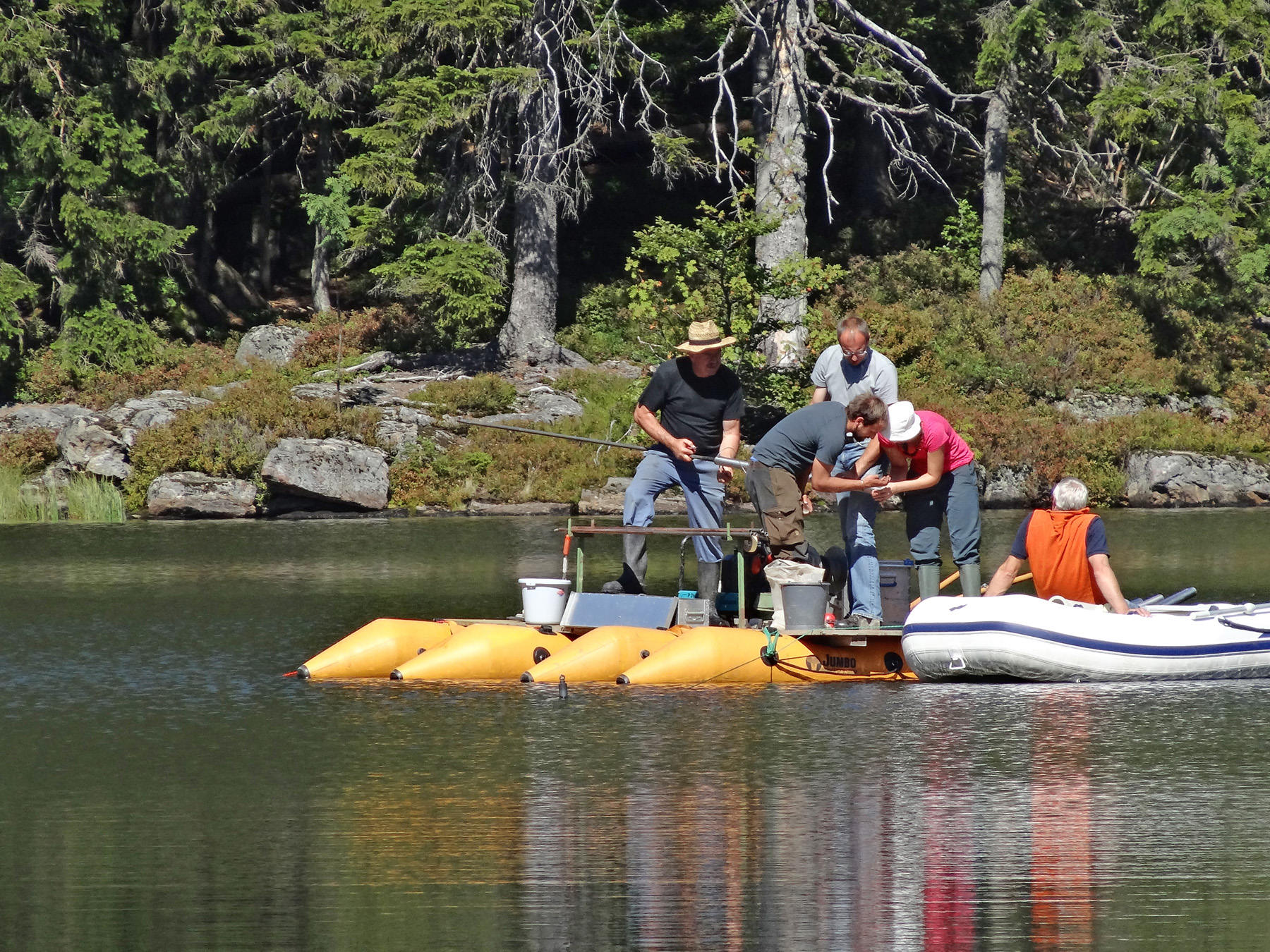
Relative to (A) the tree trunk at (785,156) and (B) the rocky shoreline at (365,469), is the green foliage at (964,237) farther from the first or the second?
(B) the rocky shoreline at (365,469)

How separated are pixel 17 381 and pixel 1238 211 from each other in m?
20.5

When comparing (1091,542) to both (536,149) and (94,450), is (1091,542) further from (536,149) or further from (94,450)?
(536,149)

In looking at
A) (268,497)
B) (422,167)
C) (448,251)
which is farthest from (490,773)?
(422,167)

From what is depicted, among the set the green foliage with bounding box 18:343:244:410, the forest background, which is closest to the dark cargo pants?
the forest background

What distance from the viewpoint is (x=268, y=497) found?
979 inches

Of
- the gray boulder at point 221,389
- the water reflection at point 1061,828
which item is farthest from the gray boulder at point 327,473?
the water reflection at point 1061,828

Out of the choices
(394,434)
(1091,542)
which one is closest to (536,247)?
(394,434)

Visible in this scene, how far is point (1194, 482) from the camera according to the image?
82.9 feet

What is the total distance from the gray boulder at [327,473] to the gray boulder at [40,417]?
392cm

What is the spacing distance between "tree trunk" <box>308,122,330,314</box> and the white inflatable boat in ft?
78.5

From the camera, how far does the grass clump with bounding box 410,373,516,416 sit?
26844mm

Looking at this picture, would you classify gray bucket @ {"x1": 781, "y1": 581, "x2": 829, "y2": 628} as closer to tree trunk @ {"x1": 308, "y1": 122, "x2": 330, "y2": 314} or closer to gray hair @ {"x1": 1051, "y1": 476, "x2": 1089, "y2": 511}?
gray hair @ {"x1": 1051, "y1": 476, "x2": 1089, "y2": 511}

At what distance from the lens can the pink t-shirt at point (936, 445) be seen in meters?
11.0

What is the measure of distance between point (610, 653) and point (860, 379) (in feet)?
8.72
